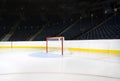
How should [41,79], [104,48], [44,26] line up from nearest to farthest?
[41,79] → [104,48] → [44,26]

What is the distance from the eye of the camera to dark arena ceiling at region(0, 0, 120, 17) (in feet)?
33.3

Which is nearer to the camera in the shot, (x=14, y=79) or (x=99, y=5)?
(x=14, y=79)

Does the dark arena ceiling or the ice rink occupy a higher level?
the dark arena ceiling

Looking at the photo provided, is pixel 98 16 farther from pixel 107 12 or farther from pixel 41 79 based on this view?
pixel 41 79

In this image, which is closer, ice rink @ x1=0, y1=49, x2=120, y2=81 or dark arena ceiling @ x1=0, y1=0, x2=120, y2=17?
ice rink @ x1=0, y1=49, x2=120, y2=81

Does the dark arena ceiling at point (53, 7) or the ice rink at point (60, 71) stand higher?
the dark arena ceiling at point (53, 7)

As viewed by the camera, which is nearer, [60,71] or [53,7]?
[60,71]

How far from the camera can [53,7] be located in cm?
1166

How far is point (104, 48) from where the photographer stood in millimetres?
6355

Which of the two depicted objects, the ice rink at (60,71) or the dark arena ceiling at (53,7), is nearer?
the ice rink at (60,71)

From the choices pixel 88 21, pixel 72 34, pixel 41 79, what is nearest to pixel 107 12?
pixel 88 21

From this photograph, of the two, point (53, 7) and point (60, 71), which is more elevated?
point (53, 7)

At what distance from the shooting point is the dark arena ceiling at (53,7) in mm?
10156

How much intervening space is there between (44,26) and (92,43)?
5.82 meters
